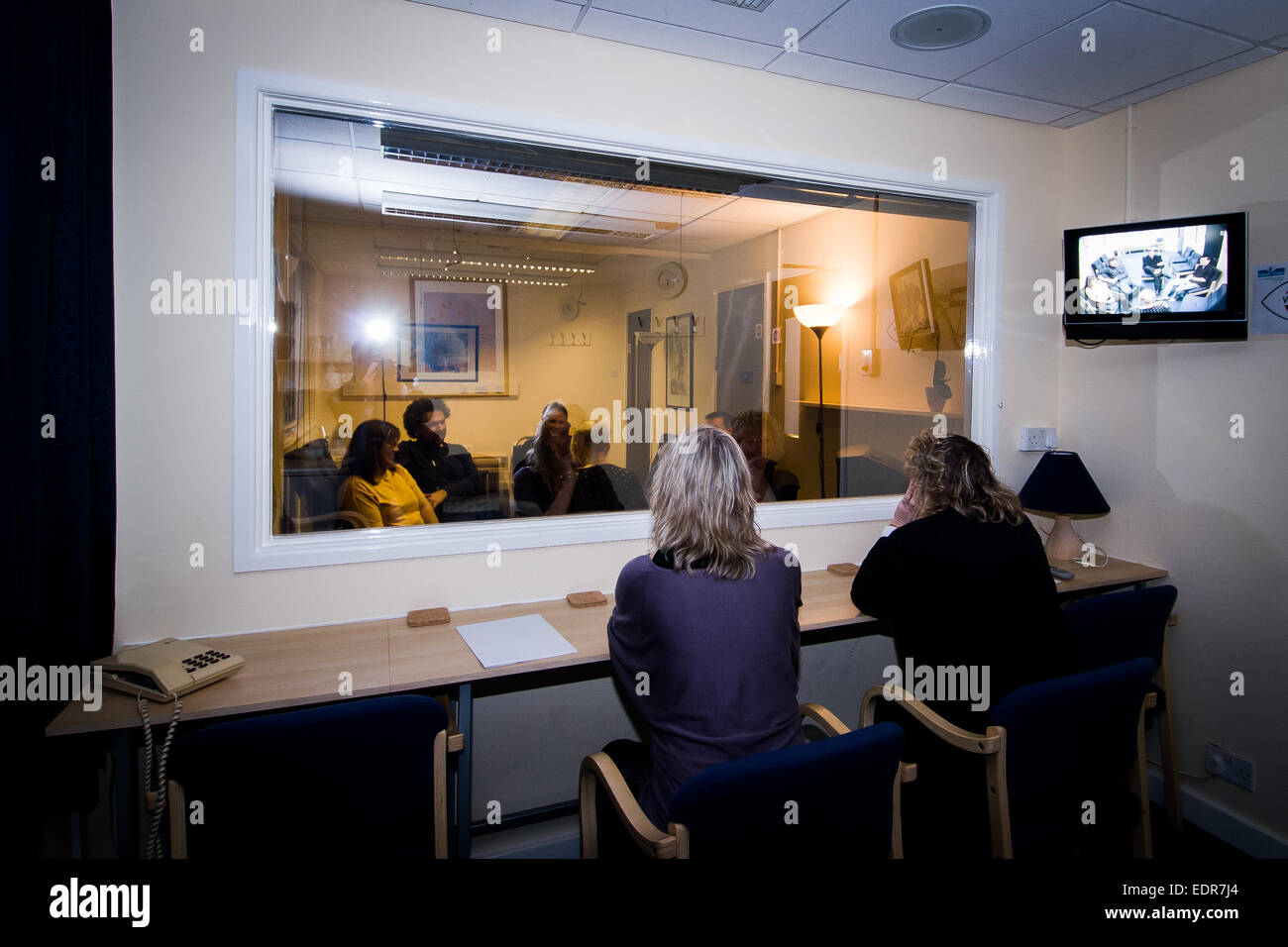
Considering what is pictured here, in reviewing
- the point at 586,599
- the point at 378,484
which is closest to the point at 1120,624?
the point at 586,599

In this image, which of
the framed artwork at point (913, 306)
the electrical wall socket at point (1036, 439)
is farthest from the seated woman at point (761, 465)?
the electrical wall socket at point (1036, 439)

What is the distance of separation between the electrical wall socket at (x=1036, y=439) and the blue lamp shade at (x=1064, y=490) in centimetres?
24

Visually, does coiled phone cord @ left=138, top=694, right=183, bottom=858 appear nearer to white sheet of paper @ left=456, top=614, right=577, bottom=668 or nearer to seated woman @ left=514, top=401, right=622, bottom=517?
white sheet of paper @ left=456, top=614, right=577, bottom=668

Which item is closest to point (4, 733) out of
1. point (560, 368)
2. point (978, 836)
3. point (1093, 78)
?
point (978, 836)

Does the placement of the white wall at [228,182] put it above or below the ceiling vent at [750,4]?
below

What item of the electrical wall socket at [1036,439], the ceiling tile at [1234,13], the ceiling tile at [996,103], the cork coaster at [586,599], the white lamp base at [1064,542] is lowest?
the cork coaster at [586,599]

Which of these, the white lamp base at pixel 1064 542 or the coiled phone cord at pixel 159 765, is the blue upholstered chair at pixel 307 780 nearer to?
the coiled phone cord at pixel 159 765

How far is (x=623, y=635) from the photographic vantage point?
1.62m

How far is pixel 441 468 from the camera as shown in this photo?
2582mm

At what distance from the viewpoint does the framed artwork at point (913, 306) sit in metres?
3.27

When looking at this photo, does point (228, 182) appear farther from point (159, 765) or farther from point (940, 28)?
point (940, 28)

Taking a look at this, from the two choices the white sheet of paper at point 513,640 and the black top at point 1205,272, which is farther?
the black top at point 1205,272

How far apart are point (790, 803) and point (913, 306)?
9.22 feet

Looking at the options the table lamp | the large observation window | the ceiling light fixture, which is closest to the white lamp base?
the table lamp
